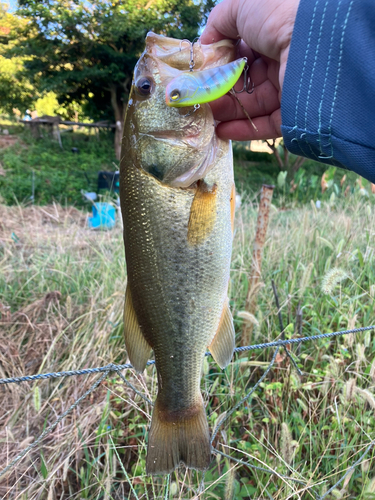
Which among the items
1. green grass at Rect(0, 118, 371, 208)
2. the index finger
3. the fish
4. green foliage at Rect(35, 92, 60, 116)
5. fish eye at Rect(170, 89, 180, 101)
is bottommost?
green grass at Rect(0, 118, 371, 208)

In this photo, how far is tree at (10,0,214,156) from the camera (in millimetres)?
13688

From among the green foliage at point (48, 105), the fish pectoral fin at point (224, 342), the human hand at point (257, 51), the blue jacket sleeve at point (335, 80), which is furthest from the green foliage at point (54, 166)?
the blue jacket sleeve at point (335, 80)

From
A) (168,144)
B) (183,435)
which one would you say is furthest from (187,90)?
(183,435)

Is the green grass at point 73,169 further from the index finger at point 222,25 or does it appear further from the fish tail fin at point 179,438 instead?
the fish tail fin at point 179,438

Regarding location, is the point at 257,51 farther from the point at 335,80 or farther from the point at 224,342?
the point at 224,342

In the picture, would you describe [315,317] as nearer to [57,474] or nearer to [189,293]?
[189,293]

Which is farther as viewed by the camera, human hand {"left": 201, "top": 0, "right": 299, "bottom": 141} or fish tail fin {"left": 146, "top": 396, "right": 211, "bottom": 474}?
fish tail fin {"left": 146, "top": 396, "right": 211, "bottom": 474}

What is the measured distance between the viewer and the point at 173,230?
1.18 meters

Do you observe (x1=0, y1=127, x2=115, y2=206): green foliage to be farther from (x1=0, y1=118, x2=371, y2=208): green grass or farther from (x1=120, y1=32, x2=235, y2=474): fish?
(x1=120, y1=32, x2=235, y2=474): fish

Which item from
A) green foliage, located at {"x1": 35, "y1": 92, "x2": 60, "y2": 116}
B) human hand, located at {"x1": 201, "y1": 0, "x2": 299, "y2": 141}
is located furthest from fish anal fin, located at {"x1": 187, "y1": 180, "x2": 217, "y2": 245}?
green foliage, located at {"x1": 35, "y1": 92, "x2": 60, "y2": 116}

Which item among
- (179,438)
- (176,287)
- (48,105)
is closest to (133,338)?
(176,287)

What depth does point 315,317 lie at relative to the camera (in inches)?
98.4

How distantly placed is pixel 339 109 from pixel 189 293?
2.56 feet

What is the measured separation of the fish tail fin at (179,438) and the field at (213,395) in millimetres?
231
